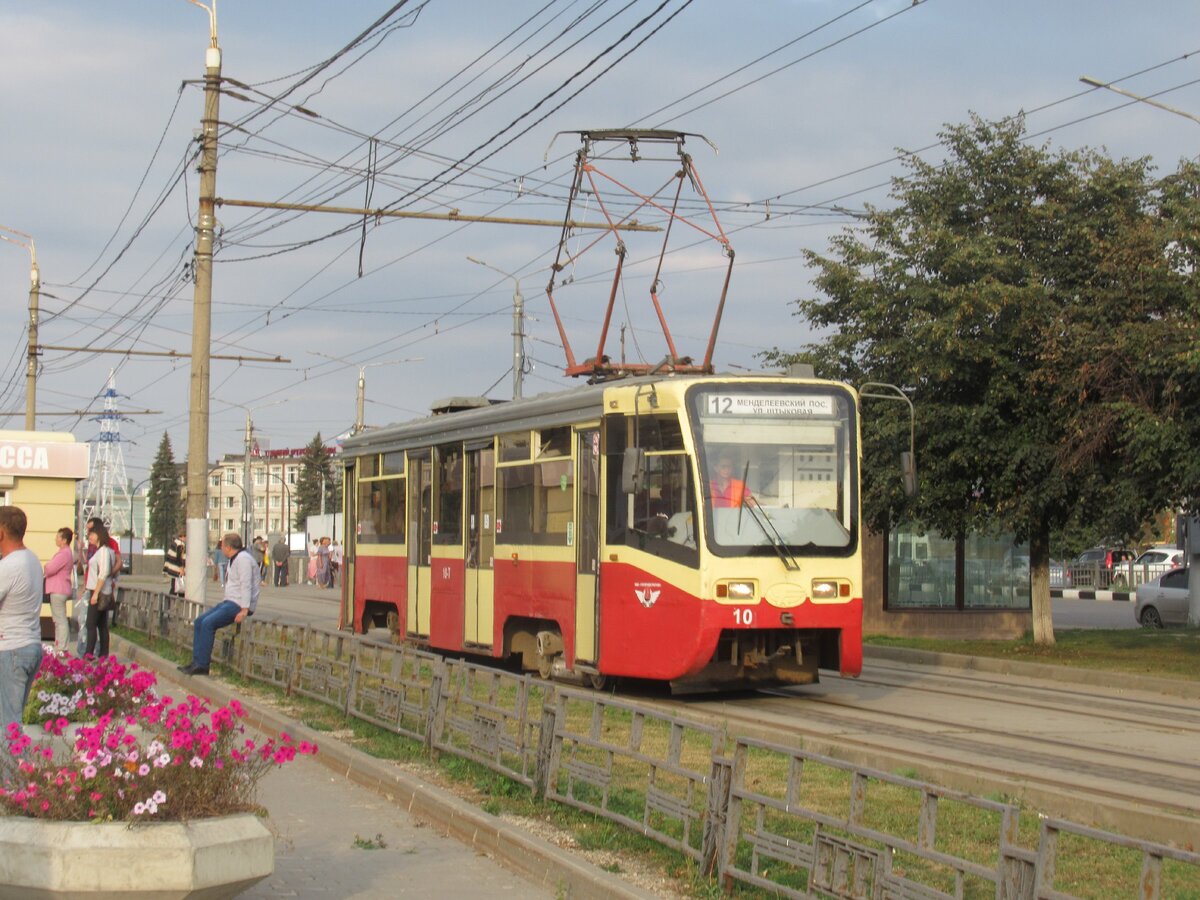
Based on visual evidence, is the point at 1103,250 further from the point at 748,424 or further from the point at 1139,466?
the point at 748,424

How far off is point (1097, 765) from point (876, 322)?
491 inches

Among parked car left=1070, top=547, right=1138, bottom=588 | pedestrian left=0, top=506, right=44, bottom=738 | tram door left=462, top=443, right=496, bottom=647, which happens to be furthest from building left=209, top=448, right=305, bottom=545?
pedestrian left=0, top=506, right=44, bottom=738

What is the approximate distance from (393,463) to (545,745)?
12848mm

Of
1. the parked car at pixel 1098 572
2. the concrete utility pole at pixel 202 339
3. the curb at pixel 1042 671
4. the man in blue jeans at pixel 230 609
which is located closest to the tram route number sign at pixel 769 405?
the man in blue jeans at pixel 230 609

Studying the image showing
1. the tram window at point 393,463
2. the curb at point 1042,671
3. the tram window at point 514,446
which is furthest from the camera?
the tram window at point 393,463

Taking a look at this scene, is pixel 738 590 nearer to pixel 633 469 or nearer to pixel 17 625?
pixel 633 469

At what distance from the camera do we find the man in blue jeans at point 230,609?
17.4m

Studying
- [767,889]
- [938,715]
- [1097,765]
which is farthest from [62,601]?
[767,889]

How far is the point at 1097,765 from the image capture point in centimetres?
1180

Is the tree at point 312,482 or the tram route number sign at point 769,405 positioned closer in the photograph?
the tram route number sign at point 769,405

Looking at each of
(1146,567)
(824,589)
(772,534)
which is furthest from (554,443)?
(1146,567)

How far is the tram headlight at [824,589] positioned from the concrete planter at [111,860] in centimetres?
943

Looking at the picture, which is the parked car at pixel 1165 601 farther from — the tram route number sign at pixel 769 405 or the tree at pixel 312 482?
the tree at pixel 312 482

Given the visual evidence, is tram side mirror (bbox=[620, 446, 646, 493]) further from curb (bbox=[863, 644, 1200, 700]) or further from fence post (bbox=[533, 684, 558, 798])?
curb (bbox=[863, 644, 1200, 700])
